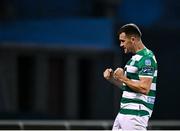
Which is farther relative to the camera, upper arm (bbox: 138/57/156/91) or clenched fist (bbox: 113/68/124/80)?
upper arm (bbox: 138/57/156/91)

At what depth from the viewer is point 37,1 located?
20703 mm

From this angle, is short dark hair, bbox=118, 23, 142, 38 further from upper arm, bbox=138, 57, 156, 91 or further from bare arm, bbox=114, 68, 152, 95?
bare arm, bbox=114, 68, 152, 95

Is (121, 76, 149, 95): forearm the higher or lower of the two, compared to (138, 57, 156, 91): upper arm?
lower

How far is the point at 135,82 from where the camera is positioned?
7297 mm

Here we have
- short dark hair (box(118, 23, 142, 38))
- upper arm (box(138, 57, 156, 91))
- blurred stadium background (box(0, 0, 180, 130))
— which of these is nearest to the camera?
upper arm (box(138, 57, 156, 91))

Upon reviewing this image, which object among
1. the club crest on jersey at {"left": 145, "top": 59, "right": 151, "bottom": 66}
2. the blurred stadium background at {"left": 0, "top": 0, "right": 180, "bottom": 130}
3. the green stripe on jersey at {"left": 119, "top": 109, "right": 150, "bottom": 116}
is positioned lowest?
the blurred stadium background at {"left": 0, "top": 0, "right": 180, "bottom": 130}

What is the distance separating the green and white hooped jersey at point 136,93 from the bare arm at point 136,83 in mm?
58

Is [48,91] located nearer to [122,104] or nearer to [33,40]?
[33,40]

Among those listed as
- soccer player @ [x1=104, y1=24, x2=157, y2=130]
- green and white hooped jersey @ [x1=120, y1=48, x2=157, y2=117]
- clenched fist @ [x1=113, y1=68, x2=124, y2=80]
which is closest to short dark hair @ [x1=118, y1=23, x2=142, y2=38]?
soccer player @ [x1=104, y1=24, x2=157, y2=130]

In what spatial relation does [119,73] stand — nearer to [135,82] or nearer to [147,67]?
[135,82]

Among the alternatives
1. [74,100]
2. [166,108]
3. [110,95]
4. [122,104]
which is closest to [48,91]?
[74,100]

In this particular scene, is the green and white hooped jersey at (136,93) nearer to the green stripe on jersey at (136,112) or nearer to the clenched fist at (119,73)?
the green stripe on jersey at (136,112)

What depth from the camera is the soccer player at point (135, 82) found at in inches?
287

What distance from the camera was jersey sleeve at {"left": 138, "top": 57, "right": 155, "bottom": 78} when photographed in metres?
7.31
